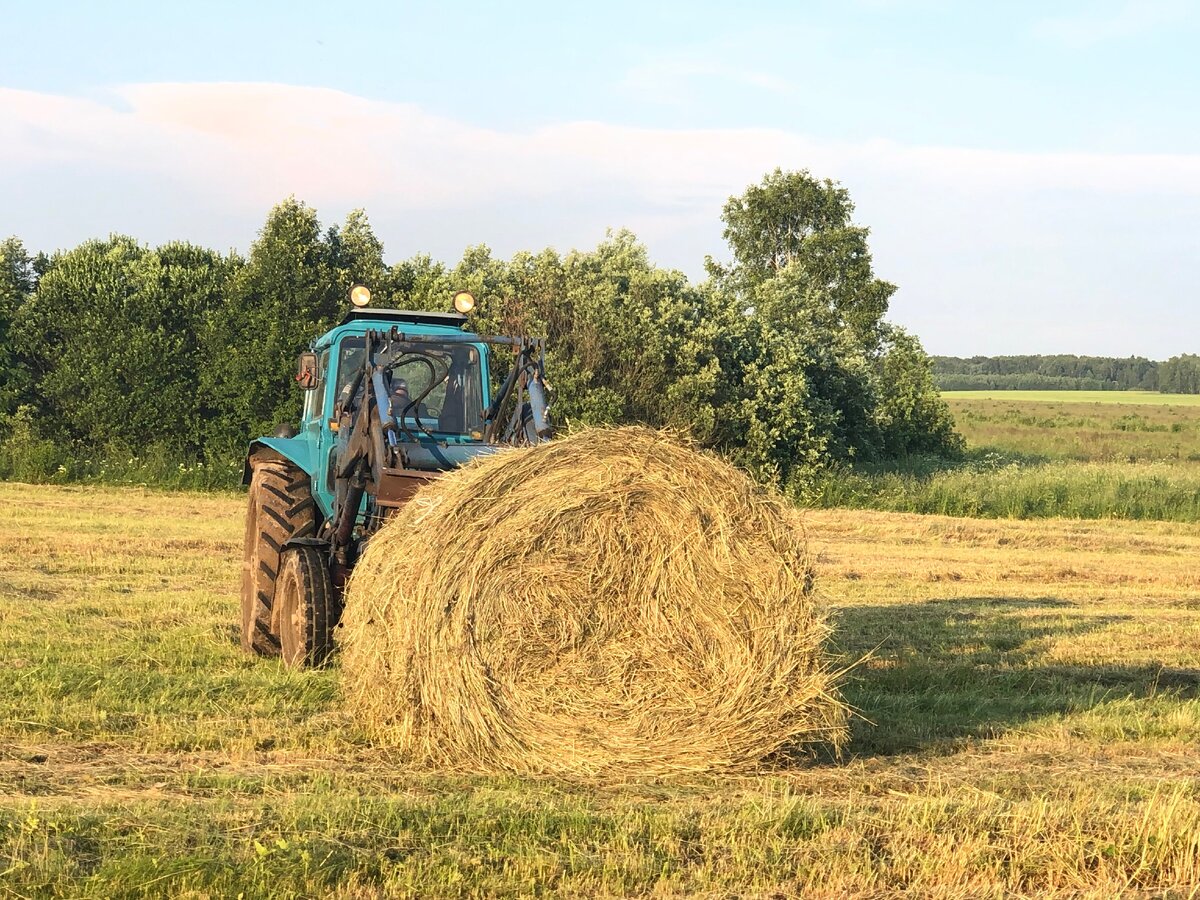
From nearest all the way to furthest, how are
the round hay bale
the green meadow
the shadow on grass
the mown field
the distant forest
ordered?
the mown field < the round hay bale < the shadow on grass < the green meadow < the distant forest

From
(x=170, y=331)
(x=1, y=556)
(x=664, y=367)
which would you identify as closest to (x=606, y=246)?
(x=664, y=367)

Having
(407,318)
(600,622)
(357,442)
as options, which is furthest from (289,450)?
(600,622)

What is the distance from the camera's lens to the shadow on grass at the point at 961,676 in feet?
26.8

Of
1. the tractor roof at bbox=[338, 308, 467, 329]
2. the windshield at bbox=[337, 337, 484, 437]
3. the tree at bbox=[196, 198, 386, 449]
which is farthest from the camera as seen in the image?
the tree at bbox=[196, 198, 386, 449]

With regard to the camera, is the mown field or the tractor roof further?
the tractor roof

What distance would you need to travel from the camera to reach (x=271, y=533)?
9.76 m

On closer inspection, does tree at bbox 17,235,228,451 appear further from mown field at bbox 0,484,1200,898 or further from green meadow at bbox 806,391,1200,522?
mown field at bbox 0,484,1200,898

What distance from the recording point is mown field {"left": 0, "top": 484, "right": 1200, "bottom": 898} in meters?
5.05

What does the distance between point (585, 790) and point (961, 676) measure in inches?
166

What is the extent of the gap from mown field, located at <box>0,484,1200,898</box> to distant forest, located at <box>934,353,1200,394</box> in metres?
127

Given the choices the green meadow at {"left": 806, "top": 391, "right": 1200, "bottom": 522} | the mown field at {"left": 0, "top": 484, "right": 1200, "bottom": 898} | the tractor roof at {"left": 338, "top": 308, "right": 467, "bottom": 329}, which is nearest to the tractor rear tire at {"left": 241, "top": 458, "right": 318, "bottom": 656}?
the mown field at {"left": 0, "top": 484, "right": 1200, "bottom": 898}

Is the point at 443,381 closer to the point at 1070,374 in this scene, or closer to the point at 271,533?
the point at 271,533

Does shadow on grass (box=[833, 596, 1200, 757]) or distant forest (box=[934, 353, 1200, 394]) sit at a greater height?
distant forest (box=[934, 353, 1200, 394])

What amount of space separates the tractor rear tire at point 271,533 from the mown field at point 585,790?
260 mm
